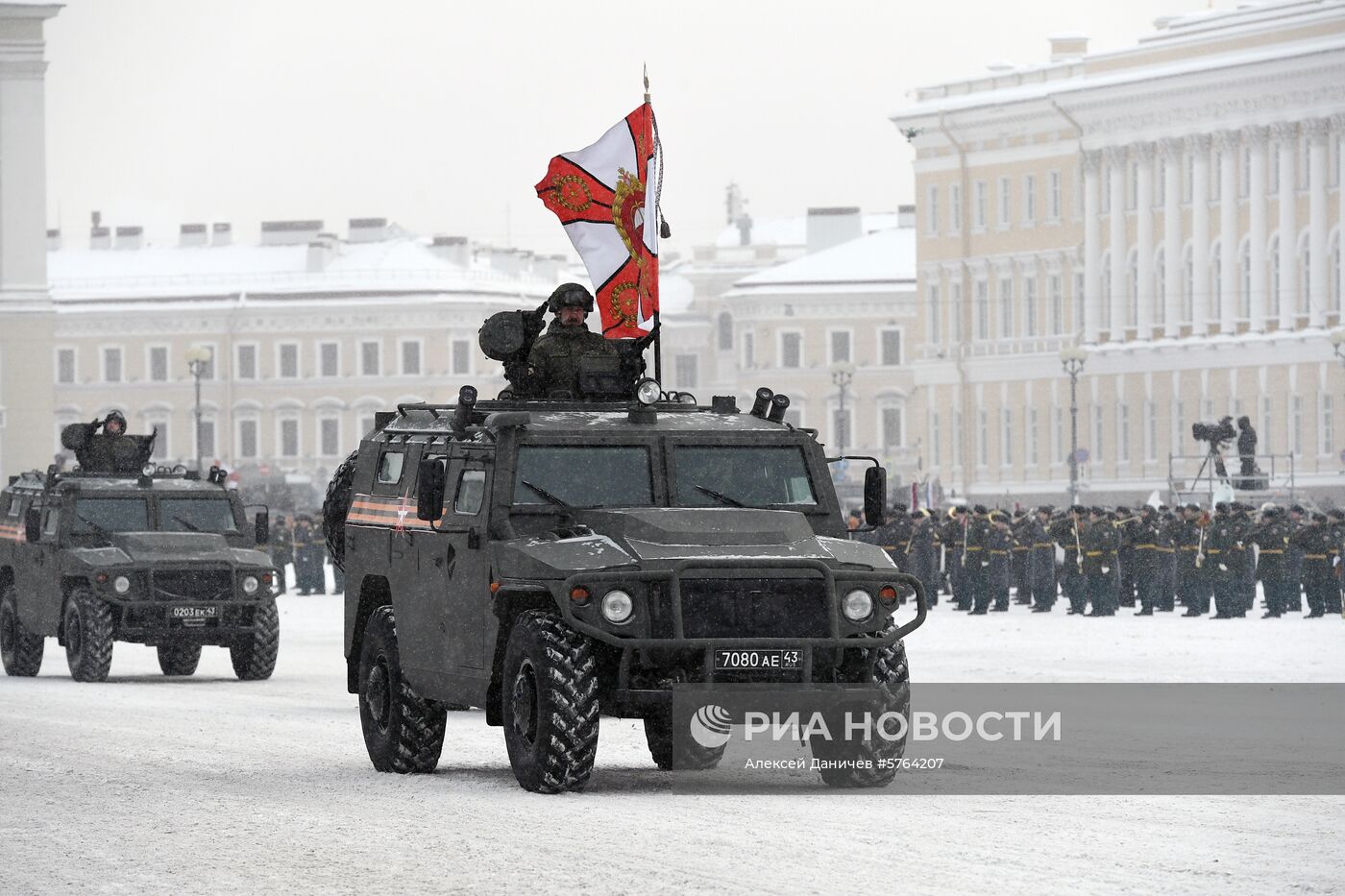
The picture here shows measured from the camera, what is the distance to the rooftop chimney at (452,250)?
471 feet

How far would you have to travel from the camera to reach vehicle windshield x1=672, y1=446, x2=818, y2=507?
15586 mm

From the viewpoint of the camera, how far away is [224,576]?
1056 inches

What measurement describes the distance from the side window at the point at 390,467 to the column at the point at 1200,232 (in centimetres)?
7237

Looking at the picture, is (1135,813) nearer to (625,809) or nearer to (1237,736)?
(625,809)

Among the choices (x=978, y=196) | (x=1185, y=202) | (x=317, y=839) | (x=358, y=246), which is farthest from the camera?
(x=358, y=246)

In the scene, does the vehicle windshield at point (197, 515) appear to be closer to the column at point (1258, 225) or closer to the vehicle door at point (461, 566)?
the vehicle door at point (461, 566)

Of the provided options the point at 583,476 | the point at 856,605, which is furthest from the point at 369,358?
the point at 856,605

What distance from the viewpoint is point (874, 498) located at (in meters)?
15.8

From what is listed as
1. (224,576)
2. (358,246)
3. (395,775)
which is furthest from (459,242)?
(395,775)

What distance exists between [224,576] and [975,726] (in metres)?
8.79

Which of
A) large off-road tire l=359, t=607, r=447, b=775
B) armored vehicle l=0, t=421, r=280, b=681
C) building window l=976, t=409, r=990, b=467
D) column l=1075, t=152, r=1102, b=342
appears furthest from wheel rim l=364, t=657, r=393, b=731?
building window l=976, t=409, r=990, b=467

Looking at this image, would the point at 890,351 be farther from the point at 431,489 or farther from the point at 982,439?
the point at 431,489

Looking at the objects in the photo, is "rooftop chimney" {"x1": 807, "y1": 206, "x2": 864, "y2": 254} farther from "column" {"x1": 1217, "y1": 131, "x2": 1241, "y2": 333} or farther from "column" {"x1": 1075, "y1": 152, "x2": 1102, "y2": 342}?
"column" {"x1": 1217, "y1": 131, "x2": 1241, "y2": 333}

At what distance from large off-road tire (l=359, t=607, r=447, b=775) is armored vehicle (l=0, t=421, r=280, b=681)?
32.0 feet
